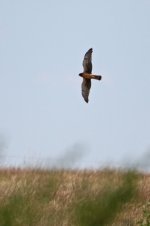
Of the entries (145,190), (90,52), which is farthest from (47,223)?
(145,190)

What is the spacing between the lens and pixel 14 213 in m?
2.89

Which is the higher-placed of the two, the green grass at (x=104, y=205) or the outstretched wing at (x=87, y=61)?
the outstretched wing at (x=87, y=61)

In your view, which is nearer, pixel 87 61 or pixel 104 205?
pixel 104 205

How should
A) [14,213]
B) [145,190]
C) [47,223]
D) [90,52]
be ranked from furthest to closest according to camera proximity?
[145,190] < [90,52] < [47,223] < [14,213]

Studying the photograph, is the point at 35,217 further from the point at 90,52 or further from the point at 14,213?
the point at 90,52

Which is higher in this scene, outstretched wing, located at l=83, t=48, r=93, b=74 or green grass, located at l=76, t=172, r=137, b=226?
outstretched wing, located at l=83, t=48, r=93, b=74

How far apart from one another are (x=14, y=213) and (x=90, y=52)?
260 centimetres

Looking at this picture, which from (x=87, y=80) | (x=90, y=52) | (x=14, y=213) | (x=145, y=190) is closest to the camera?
(x=14, y=213)

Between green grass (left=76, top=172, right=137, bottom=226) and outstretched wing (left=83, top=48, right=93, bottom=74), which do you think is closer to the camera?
green grass (left=76, top=172, right=137, bottom=226)

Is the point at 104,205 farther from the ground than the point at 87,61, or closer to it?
closer to it

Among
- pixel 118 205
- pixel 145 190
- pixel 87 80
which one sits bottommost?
pixel 145 190

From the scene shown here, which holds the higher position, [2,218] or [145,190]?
[2,218]

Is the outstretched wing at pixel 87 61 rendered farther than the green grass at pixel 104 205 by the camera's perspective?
Yes

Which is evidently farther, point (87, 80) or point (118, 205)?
point (87, 80)
